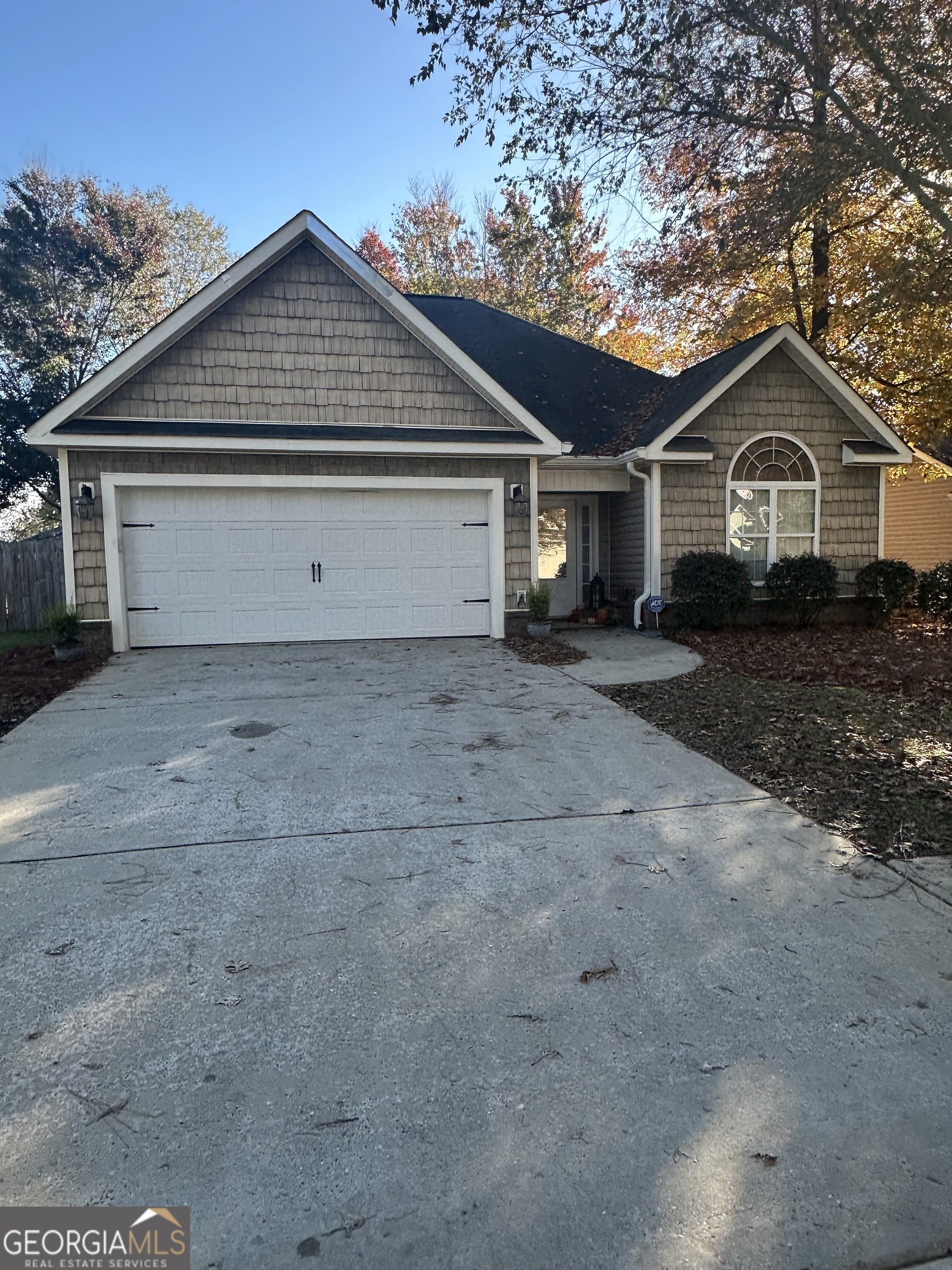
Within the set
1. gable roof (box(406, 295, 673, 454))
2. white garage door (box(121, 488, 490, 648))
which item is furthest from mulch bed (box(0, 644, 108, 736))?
gable roof (box(406, 295, 673, 454))

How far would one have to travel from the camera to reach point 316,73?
11.1 meters

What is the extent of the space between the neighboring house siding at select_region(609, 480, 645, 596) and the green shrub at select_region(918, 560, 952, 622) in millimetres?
4641

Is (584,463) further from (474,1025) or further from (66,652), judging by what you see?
(474,1025)

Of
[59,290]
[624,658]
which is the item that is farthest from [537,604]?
[59,290]

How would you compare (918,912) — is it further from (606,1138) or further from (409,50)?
(409,50)

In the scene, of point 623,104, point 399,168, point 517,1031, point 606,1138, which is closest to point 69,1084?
point 517,1031

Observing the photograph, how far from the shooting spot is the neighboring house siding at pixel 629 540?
39.0 ft

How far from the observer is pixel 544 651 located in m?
9.53

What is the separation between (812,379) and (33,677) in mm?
12016

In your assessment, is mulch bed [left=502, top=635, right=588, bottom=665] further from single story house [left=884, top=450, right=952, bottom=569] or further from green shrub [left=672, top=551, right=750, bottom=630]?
single story house [left=884, top=450, right=952, bottom=569]

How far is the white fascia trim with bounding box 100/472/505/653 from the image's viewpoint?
934 centimetres

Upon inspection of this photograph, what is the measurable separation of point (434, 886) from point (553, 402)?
11369 mm

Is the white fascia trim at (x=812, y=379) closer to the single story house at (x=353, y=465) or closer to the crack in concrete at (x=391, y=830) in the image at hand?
the single story house at (x=353, y=465)

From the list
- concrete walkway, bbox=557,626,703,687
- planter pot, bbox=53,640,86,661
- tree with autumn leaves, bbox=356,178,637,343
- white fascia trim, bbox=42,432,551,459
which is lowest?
concrete walkway, bbox=557,626,703,687
